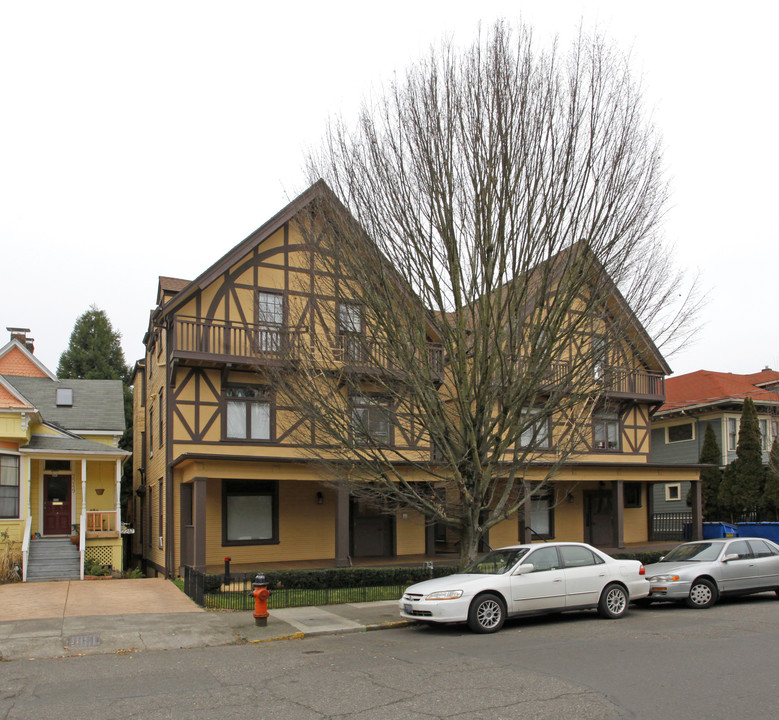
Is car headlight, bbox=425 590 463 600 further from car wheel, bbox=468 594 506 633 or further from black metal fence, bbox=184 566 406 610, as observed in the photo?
black metal fence, bbox=184 566 406 610

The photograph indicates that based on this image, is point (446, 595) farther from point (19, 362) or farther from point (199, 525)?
point (19, 362)

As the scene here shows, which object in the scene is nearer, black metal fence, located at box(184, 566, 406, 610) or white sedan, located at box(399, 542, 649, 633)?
white sedan, located at box(399, 542, 649, 633)

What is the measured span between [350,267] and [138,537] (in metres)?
20.5

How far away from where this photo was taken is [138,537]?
30.4 meters

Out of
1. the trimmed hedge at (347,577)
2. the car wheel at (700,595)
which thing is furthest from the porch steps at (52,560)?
the car wheel at (700,595)

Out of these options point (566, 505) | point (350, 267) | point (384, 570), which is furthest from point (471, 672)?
point (566, 505)

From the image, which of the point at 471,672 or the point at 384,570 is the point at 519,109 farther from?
the point at 384,570

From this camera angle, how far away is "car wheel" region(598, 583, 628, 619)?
13.1m

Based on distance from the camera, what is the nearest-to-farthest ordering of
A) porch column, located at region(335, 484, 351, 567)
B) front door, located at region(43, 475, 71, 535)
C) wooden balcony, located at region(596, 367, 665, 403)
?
porch column, located at region(335, 484, 351, 567)
front door, located at region(43, 475, 71, 535)
wooden balcony, located at region(596, 367, 665, 403)

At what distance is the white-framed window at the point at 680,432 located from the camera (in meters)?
36.7

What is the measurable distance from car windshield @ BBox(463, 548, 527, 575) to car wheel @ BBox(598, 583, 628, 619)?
166 centimetres

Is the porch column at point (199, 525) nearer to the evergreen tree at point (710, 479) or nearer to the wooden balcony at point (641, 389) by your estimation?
the wooden balcony at point (641, 389)

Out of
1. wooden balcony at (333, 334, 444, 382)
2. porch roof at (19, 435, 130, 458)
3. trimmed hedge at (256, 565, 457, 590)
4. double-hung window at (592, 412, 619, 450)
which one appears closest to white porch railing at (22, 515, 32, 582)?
porch roof at (19, 435, 130, 458)

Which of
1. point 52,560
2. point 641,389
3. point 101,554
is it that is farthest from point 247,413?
point 641,389
